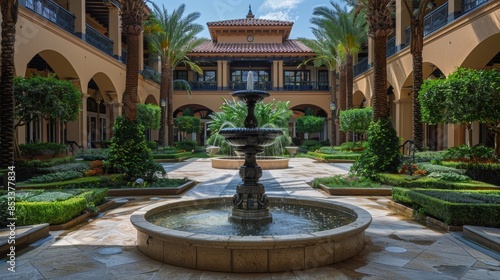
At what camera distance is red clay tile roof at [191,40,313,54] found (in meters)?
39.8

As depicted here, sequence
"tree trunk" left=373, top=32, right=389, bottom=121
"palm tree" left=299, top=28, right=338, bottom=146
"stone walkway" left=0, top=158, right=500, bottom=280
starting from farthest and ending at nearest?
"palm tree" left=299, top=28, right=338, bottom=146
"tree trunk" left=373, top=32, right=389, bottom=121
"stone walkway" left=0, top=158, right=500, bottom=280

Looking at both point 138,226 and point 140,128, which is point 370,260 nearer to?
point 138,226

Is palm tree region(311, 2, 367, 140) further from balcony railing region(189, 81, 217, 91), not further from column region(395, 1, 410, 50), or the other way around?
balcony railing region(189, 81, 217, 91)

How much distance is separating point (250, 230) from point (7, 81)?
9286mm

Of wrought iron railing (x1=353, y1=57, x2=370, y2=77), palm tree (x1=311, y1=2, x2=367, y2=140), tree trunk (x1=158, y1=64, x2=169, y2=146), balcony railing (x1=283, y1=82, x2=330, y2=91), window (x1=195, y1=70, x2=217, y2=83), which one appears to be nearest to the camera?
palm tree (x1=311, y1=2, x2=367, y2=140)

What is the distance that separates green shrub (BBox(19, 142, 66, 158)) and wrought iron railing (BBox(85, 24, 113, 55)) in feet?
27.0

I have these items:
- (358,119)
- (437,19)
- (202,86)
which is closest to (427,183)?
(437,19)

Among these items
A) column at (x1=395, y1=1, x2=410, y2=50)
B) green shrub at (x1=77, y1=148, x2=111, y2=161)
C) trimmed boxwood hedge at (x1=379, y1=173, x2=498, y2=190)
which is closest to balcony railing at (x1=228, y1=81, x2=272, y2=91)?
column at (x1=395, y1=1, x2=410, y2=50)

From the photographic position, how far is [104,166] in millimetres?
12617

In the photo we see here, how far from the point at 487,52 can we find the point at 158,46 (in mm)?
22950

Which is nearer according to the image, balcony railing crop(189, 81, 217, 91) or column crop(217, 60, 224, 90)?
column crop(217, 60, 224, 90)

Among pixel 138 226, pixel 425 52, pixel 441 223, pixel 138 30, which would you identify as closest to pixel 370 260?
pixel 441 223

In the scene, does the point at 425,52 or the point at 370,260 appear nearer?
the point at 370,260

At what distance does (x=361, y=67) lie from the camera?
32.5 meters
